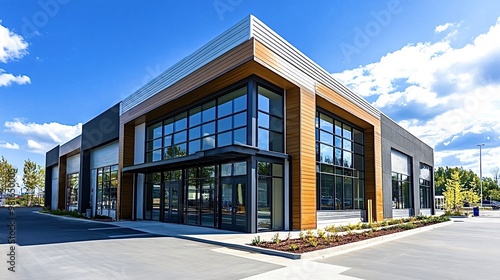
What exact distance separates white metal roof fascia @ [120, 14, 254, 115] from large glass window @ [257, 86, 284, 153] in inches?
96.2

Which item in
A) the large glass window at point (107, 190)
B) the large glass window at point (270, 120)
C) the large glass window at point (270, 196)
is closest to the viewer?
the large glass window at point (270, 196)

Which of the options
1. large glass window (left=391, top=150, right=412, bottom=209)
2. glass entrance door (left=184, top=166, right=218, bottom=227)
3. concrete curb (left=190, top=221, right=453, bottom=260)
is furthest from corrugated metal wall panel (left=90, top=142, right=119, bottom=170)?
large glass window (left=391, top=150, right=412, bottom=209)

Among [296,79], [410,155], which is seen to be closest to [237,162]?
[296,79]

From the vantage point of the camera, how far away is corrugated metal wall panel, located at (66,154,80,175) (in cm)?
3373

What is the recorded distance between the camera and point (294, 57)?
15.7 m

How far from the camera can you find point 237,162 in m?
15.1

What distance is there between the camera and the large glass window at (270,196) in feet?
48.2

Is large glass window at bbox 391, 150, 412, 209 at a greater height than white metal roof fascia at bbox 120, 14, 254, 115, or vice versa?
white metal roof fascia at bbox 120, 14, 254, 115

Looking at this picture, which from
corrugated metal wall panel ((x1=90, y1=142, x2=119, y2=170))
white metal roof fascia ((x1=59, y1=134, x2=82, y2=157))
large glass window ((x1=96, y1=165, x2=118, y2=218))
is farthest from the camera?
white metal roof fascia ((x1=59, y1=134, x2=82, y2=157))

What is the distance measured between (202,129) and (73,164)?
75.4 feet

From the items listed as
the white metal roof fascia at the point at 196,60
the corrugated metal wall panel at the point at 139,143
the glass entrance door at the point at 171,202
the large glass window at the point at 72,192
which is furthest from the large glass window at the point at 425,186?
the large glass window at the point at 72,192

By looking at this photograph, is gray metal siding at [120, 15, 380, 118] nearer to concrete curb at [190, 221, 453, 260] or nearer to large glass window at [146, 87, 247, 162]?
large glass window at [146, 87, 247, 162]

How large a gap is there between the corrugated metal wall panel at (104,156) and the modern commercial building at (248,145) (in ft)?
0.28

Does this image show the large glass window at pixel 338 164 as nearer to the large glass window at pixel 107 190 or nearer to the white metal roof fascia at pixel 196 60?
the white metal roof fascia at pixel 196 60
